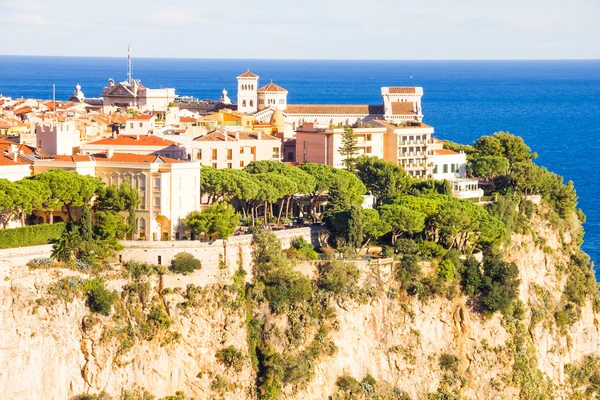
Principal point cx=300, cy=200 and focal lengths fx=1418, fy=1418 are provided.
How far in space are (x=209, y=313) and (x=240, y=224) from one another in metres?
7.81

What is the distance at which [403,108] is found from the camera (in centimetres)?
9344

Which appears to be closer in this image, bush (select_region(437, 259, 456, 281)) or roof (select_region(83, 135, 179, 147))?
bush (select_region(437, 259, 456, 281))

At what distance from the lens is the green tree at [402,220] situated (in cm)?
6612

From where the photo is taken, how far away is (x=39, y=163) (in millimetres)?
63594

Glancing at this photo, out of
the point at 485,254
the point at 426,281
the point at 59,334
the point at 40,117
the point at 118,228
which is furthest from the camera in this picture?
the point at 40,117

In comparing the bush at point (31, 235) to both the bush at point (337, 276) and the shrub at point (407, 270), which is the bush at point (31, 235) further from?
the shrub at point (407, 270)

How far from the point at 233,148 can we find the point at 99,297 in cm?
2042

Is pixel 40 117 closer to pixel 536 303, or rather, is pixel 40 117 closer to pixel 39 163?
pixel 39 163

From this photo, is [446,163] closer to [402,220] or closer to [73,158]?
[402,220]

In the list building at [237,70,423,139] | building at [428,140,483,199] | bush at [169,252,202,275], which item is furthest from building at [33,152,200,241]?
building at [237,70,423,139]

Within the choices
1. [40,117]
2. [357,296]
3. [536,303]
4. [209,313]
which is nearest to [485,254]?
[536,303]

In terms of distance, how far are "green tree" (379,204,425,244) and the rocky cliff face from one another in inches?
110

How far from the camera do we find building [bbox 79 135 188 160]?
69.8 m

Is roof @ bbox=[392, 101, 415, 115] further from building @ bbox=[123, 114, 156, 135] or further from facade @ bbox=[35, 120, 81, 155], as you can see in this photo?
facade @ bbox=[35, 120, 81, 155]
